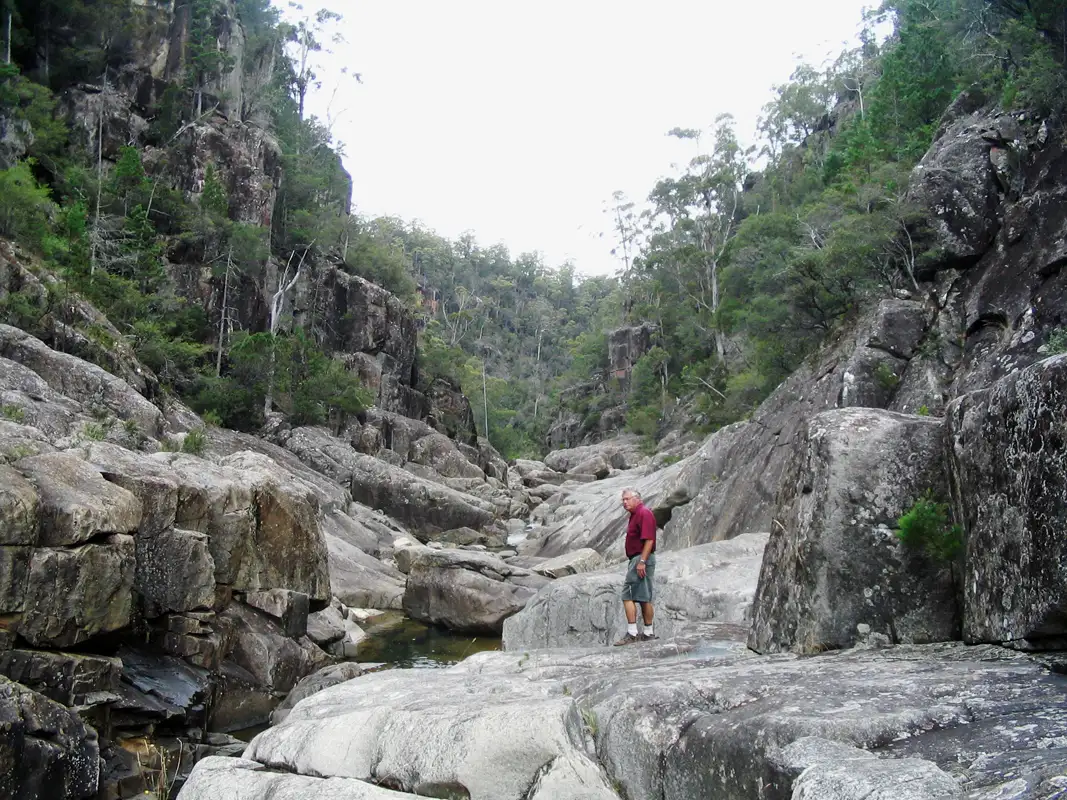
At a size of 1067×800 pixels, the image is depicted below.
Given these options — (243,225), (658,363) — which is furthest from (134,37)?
(658,363)

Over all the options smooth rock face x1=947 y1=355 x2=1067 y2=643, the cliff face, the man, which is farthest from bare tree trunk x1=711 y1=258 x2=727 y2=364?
smooth rock face x1=947 y1=355 x2=1067 y2=643

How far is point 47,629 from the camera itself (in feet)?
33.3

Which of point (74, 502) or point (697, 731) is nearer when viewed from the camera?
point (697, 731)

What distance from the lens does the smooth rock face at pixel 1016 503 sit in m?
5.41

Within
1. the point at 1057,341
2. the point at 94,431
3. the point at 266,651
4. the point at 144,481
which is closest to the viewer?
the point at 144,481

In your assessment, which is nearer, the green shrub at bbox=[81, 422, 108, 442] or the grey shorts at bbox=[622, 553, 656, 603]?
the grey shorts at bbox=[622, 553, 656, 603]

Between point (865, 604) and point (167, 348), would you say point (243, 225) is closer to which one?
point (167, 348)

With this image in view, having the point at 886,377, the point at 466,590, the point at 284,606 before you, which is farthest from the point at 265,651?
the point at 886,377

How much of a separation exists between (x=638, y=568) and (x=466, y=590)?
362 inches

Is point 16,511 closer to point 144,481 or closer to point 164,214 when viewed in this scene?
point 144,481

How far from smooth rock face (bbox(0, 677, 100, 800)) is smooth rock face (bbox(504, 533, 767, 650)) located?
5591 millimetres

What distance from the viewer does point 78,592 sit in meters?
10.5

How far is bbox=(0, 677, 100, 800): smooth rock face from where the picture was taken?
8.04m

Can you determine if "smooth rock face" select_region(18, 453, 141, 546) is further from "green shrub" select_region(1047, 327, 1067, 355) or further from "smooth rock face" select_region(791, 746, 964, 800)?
"green shrub" select_region(1047, 327, 1067, 355)
